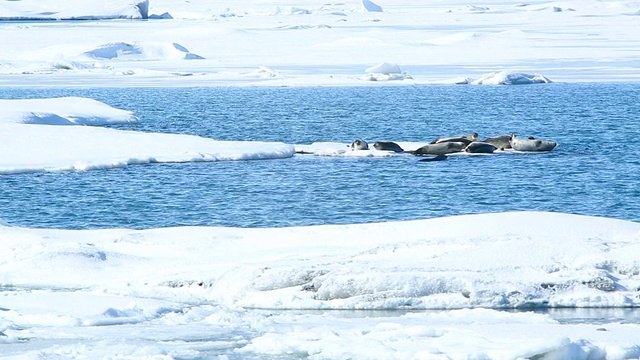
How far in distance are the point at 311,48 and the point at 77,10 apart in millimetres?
34093

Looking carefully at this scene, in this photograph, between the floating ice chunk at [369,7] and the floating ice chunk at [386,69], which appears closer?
the floating ice chunk at [386,69]

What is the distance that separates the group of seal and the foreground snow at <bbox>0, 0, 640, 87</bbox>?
19.6m

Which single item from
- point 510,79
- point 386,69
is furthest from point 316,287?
point 386,69

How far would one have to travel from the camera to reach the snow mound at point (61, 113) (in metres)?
25.8

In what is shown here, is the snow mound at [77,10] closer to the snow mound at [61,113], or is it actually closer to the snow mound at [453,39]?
the snow mound at [453,39]

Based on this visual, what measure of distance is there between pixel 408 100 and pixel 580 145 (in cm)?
1490

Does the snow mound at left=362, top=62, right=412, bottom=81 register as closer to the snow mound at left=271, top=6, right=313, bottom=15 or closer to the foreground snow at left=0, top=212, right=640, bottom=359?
the foreground snow at left=0, top=212, right=640, bottom=359

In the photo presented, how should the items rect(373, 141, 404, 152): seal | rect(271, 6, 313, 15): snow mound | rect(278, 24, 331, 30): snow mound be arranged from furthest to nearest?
rect(271, 6, 313, 15): snow mound → rect(278, 24, 331, 30): snow mound → rect(373, 141, 404, 152): seal

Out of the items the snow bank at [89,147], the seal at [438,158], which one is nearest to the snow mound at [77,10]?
the snow bank at [89,147]

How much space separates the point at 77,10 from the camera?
87562 mm

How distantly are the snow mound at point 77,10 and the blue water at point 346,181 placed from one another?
175ft

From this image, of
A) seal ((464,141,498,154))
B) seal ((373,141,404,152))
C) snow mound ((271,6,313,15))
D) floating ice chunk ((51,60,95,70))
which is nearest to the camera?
seal ((464,141,498,154))

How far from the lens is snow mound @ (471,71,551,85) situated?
43.0 m

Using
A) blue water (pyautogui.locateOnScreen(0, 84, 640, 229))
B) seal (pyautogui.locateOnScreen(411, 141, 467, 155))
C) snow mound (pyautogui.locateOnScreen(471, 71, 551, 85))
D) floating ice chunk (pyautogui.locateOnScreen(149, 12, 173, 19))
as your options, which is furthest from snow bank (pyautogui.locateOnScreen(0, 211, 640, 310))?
floating ice chunk (pyautogui.locateOnScreen(149, 12, 173, 19))
